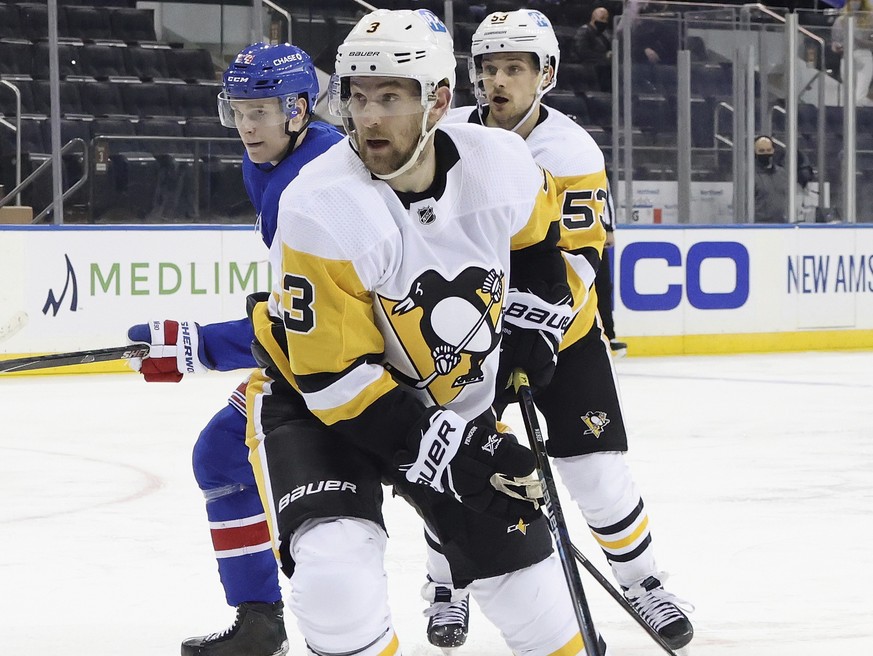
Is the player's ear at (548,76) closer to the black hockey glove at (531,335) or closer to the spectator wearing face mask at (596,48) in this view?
the black hockey glove at (531,335)

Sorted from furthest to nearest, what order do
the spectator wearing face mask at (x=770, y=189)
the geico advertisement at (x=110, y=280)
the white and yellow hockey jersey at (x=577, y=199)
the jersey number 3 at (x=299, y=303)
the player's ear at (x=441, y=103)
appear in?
the spectator wearing face mask at (x=770, y=189) < the geico advertisement at (x=110, y=280) < the white and yellow hockey jersey at (x=577, y=199) < the player's ear at (x=441, y=103) < the jersey number 3 at (x=299, y=303)

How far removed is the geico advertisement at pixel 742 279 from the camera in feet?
25.7

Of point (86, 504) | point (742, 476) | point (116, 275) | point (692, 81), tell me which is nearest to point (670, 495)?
point (742, 476)

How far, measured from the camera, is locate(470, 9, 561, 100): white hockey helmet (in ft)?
8.45

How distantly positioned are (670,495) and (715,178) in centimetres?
451

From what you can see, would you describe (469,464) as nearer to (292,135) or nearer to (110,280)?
(292,135)

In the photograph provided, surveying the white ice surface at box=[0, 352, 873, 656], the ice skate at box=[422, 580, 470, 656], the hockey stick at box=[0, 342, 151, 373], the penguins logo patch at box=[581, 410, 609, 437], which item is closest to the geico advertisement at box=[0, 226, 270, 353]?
the white ice surface at box=[0, 352, 873, 656]

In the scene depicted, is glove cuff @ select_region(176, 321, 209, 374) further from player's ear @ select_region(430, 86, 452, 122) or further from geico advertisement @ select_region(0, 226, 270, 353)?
geico advertisement @ select_region(0, 226, 270, 353)

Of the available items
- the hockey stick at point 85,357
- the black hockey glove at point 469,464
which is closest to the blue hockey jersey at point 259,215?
the hockey stick at point 85,357

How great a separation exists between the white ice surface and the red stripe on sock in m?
0.23

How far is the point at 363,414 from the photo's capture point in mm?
1757

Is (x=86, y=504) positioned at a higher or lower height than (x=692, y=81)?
lower

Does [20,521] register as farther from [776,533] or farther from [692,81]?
[692,81]

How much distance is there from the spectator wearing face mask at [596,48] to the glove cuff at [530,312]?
6.24 metres
